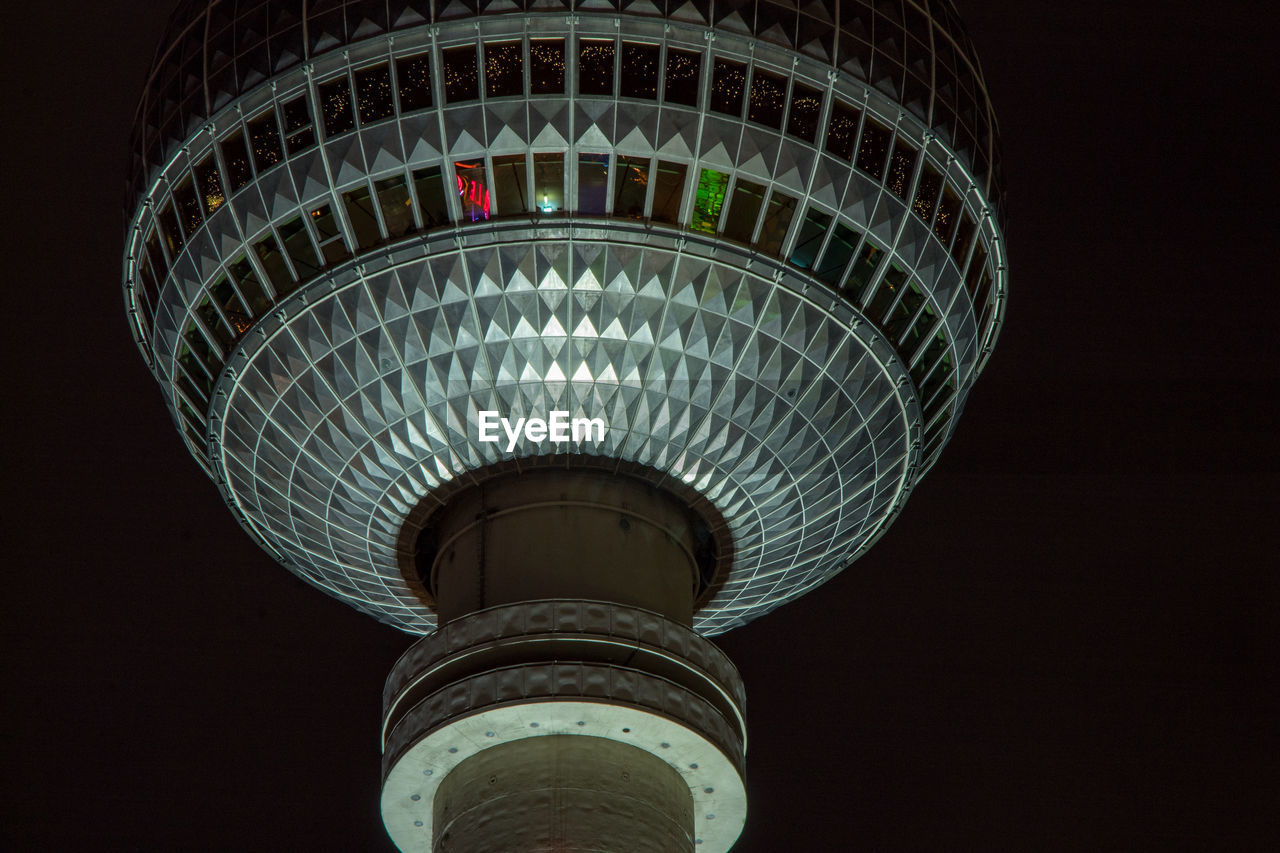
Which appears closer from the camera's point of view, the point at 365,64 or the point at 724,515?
the point at 365,64

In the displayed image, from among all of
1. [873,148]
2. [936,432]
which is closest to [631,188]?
[873,148]

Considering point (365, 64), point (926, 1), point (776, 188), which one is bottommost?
point (776, 188)

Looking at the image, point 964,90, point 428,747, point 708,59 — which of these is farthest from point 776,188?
point 428,747

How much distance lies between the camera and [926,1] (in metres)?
31.2

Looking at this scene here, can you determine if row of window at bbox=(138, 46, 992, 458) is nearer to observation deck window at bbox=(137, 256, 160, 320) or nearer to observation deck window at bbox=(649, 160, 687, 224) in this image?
observation deck window at bbox=(649, 160, 687, 224)

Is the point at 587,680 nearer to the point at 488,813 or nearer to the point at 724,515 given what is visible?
the point at 488,813

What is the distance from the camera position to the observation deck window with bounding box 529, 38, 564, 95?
2805 cm

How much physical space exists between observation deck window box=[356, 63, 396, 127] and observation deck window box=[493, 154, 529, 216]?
2.07 meters

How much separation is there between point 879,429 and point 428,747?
10.1 metres

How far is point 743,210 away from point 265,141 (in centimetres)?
815

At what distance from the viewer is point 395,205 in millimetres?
28375

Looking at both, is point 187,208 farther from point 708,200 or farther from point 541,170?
point 708,200

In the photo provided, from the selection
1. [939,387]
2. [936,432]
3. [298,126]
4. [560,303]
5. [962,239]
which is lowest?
[560,303]

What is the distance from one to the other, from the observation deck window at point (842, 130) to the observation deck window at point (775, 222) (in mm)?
1192
